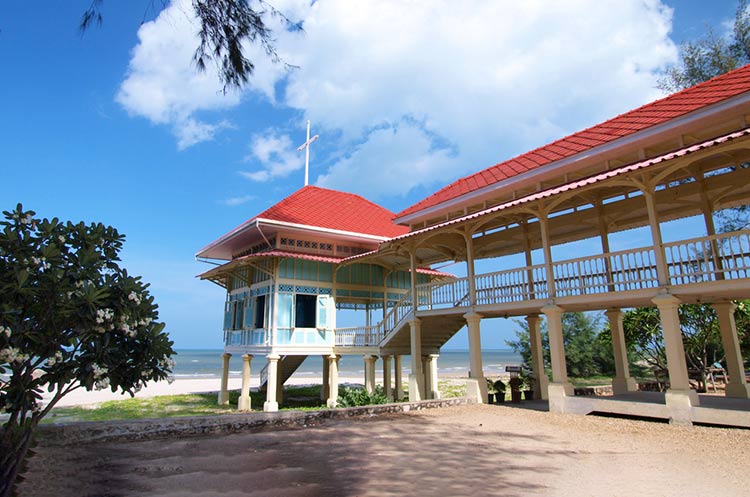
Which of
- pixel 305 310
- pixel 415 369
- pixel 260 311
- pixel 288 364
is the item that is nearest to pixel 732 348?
pixel 415 369

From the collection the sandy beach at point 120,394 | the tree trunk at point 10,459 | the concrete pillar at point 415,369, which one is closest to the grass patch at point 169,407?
the sandy beach at point 120,394

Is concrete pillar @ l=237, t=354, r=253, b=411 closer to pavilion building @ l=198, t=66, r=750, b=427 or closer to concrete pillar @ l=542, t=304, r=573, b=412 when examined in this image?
pavilion building @ l=198, t=66, r=750, b=427

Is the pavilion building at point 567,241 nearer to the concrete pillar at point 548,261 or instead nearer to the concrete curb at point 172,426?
the concrete pillar at point 548,261

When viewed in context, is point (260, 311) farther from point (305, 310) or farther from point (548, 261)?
point (548, 261)

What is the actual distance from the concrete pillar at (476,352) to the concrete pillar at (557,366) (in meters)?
2.00

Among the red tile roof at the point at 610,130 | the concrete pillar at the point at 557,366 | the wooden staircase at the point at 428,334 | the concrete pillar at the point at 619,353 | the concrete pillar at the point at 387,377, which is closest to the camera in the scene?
the red tile roof at the point at 610,130

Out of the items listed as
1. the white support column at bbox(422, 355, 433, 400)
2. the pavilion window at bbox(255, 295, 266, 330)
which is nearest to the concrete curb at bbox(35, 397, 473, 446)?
the pavilion window at bbox(255, 295, 266, 330)

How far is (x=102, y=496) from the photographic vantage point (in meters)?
4.20

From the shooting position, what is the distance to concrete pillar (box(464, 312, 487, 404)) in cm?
1171

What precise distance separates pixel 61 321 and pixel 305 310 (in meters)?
12.8

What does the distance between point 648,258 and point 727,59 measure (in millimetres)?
12262

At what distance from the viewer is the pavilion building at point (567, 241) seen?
27.1 feet

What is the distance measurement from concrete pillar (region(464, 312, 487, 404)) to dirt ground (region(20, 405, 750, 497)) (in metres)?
3.67

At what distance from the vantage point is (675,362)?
8.09m
